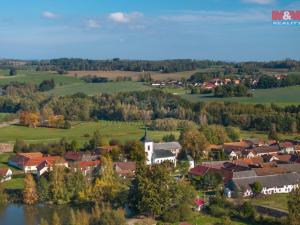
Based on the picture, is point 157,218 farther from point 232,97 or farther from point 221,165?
point 232,97

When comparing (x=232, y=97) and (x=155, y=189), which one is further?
(x=232, y=97)

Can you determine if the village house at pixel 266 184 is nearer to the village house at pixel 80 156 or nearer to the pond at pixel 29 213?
the pond at pixel 29 213

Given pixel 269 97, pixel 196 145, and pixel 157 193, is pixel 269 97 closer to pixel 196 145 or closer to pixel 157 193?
pixel 196 145

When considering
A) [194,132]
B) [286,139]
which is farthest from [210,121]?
[194,132]

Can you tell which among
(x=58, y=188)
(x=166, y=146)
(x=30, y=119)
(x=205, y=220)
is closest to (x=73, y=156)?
(x=166, y=146)

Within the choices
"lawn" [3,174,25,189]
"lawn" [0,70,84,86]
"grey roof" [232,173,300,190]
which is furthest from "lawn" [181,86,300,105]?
"lawn" [3,174,25,189]
